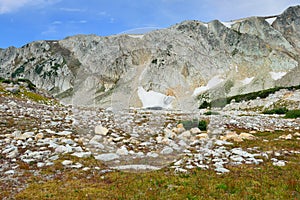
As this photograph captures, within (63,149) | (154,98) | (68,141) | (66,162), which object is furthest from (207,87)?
(68,141)

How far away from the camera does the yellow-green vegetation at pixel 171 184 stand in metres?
8.70

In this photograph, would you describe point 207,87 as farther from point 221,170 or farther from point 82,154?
point 82,154

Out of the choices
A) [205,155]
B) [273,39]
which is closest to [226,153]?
[205,155]

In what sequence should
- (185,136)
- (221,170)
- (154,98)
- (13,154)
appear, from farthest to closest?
(185,136)
(13,154)
(154,98)
(221,170)

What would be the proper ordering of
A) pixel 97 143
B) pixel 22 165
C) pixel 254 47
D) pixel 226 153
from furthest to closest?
pixel 254 47 < pixel 97 143 < pixel 226 153 < pixel 22 165

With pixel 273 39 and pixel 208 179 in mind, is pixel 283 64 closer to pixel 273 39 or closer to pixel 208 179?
pixel 273 39

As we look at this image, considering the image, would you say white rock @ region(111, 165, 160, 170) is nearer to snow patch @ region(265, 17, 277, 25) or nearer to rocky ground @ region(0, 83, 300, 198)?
rocky ground @ region(0, 83, 300, 198)

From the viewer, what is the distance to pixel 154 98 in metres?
11.8

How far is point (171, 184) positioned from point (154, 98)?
12.9 feet

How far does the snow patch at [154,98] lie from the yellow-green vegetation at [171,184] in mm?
2924

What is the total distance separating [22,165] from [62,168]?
1716mm

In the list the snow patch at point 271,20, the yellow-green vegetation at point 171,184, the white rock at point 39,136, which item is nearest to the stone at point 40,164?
the yellow-green vegetation at point 171,184

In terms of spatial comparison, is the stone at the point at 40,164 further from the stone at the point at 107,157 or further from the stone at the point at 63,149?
the stone at the point at 107,157

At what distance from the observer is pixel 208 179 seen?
1008cm
